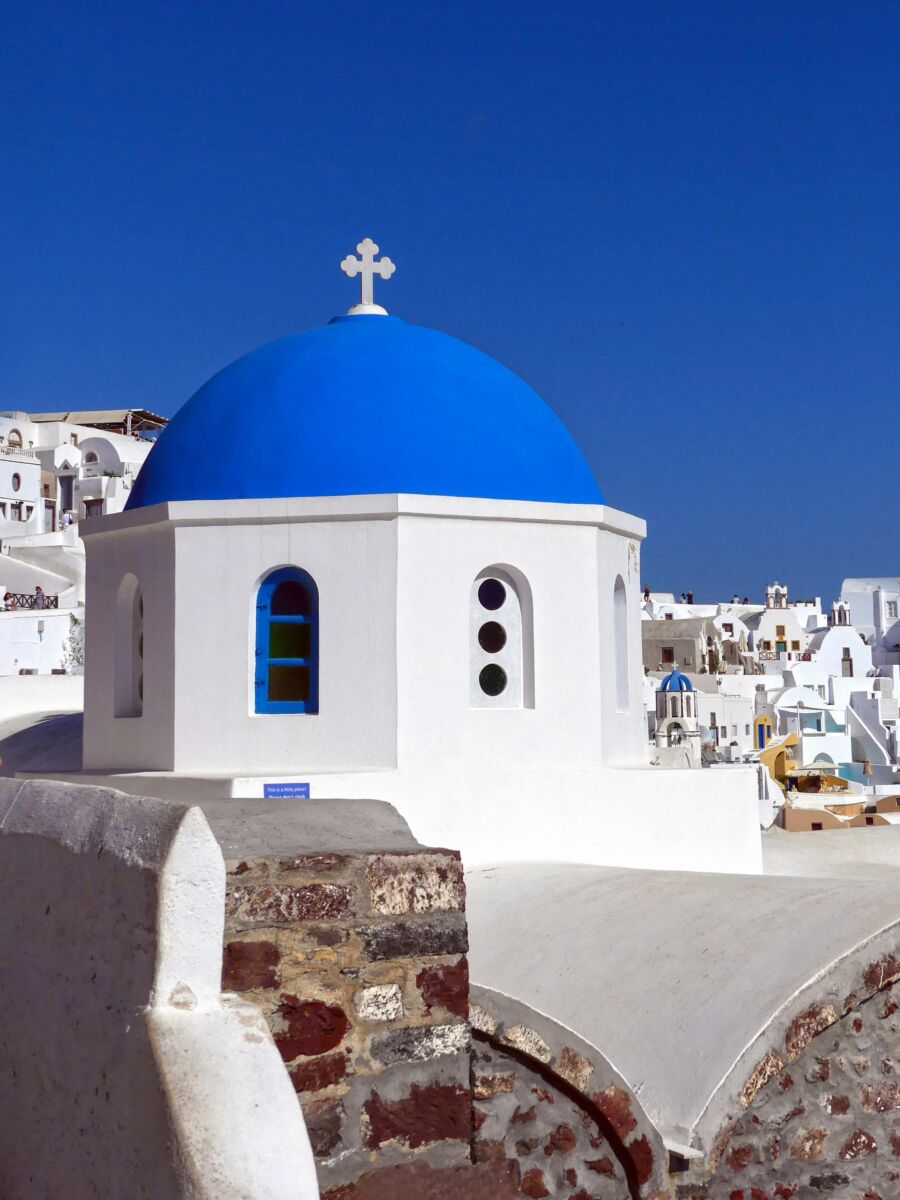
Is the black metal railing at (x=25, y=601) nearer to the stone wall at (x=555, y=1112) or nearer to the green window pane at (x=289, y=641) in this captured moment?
the green window pane at (x=289, y=641)

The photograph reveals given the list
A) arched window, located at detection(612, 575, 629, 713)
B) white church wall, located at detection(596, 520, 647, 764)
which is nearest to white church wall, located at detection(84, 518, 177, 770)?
white church wall, located at detection(596, 520, 647, 764)

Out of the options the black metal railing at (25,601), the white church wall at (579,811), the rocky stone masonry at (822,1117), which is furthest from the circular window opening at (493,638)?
the black metal railing at (25,601)

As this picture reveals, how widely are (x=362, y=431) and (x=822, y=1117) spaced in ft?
15.1

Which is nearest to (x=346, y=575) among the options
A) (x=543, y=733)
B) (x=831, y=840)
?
(x=543, y=733)

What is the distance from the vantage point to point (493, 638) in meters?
7.89

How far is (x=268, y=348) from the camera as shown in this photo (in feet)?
28.4

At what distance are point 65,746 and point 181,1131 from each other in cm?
734

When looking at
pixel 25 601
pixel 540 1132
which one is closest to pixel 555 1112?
pixel 540 1132

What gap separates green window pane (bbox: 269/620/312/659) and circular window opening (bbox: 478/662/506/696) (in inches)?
38.2

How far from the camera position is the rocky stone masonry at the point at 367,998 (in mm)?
2920

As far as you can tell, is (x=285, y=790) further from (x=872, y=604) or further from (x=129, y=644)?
(x=872, y=604)

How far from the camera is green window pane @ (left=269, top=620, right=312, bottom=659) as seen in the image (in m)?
7.75

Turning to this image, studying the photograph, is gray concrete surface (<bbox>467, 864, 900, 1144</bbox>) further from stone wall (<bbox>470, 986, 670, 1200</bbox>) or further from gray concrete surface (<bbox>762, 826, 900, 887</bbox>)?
gray concrete surface (<bbox>762, 826, 900, 887</bbox>)

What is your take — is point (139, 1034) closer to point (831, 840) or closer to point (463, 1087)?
point (463, 1087)
